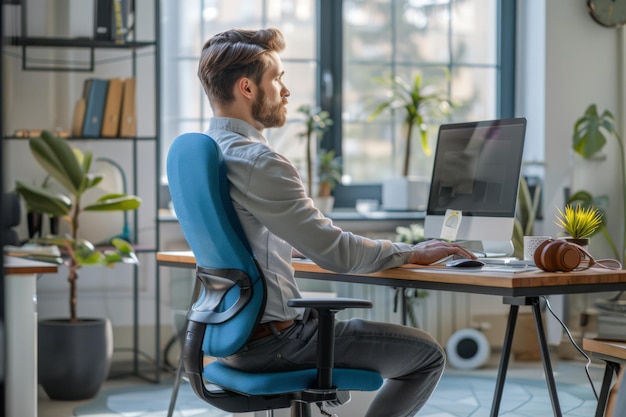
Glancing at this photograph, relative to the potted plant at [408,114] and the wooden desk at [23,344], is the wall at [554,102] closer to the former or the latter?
the potted plant at [408,114]

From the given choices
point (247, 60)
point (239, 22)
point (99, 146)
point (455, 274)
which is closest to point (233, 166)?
point (247, 60)

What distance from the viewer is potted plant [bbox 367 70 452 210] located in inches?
196

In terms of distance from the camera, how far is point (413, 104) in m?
4.97

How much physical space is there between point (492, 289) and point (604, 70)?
3.46 meters

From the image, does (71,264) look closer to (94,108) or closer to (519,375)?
(94,108)

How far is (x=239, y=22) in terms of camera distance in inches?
197

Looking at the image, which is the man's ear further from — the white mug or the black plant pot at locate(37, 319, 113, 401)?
the black plant pot at locate(37, 319, 113, 401)

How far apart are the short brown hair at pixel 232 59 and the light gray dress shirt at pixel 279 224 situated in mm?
132

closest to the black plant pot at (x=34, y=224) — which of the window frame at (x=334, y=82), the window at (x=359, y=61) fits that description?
the window at (x=359, y=61)

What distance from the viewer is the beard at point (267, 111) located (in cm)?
222

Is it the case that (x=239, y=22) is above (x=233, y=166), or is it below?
above

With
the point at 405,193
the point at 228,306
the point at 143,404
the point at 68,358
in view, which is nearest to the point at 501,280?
the point at 228,306

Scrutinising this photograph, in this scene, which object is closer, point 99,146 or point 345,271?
point 345,271

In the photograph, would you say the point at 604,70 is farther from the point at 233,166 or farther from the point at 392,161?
the point at 233,166
